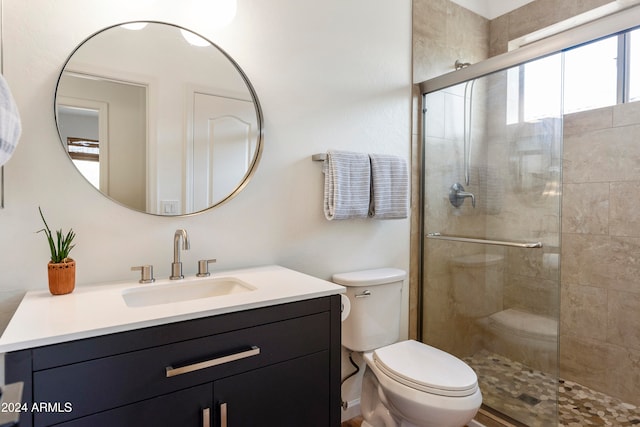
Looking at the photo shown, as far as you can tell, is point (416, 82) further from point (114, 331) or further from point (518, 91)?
point (114, 331)

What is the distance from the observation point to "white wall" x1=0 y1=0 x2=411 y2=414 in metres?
1.16

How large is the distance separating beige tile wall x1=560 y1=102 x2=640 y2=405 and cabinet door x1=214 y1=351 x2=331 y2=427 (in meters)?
1.92

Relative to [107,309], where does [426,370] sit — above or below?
below

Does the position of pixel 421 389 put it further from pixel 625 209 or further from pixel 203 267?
pixel 625 209

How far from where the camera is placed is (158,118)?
1.37m

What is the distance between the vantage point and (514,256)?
198cm

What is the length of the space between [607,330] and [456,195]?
1.21 m

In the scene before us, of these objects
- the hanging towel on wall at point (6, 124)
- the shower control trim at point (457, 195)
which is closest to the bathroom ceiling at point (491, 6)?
the shower control trim at point (457, 195)

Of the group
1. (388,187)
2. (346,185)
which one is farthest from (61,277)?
(388,187)

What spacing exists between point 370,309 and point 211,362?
3.18 ft

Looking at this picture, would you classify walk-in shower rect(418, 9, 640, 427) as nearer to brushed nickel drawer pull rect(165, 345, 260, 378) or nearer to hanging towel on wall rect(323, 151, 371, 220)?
hanging towel on wall rect(323, 151, 371, 220)

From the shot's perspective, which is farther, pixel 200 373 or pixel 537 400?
pixel 537 400

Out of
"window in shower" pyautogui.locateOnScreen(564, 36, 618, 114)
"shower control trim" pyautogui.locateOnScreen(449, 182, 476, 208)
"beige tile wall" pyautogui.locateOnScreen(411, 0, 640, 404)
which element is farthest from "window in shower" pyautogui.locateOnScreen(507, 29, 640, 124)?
"shower control trim" pyautogui.locateOnScreen(449, 182, 476, 208)

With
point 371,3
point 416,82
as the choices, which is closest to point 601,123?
point 416,82
